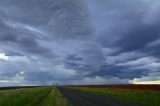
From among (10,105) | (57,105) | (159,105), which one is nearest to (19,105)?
(10,105)

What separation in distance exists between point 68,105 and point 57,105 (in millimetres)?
1378

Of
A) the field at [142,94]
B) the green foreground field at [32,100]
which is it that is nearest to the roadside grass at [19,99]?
the green foreground field at [32,100]

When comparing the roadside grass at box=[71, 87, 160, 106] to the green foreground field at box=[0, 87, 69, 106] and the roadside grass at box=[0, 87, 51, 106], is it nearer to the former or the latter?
the green foreground field at box=[0, 87, 69, 106]

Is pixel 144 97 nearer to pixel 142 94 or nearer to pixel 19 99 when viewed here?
pixel 142 94

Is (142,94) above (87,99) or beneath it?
above

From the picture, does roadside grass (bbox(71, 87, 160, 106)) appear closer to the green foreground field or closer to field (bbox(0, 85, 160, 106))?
field (bbox(0, 85, 160, 106))

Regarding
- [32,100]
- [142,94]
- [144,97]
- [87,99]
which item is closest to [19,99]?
[32,100]

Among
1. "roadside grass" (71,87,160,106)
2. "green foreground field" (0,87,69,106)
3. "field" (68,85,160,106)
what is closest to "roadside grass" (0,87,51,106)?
"green foreground field" (0,87,69,106)

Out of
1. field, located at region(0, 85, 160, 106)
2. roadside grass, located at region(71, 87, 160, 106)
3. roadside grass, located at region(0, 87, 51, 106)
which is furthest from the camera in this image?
roadside grass, located at region(71, 87, 160, 106)

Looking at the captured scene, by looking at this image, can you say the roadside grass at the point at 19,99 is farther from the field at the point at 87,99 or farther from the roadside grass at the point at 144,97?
the roadside grass at the point at 144,97

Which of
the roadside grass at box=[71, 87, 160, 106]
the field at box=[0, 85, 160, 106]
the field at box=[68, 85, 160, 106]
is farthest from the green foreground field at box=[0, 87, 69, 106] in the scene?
the field at box=[68, 85, 160, 106]

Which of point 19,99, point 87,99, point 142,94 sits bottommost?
point 87,99

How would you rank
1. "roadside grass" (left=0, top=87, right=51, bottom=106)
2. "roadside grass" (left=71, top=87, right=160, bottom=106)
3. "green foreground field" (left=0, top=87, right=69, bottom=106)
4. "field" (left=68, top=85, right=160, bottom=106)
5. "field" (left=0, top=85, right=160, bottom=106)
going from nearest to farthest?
"field" (left=0, top=85, right=160, bottom=106) → "green foreground field" (left=0, top=87, right=69, bottom=106) → "roadside grass" (left=0, top=87, right=51, bottom=106) → "roadside grass" (left=71, top=87, right=160, bottom=106) → "field" (left=68, top=85, right=160, bottom=106)

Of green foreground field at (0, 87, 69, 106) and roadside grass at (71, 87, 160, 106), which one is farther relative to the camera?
roadside grass at (71, 87, 160, 106)
